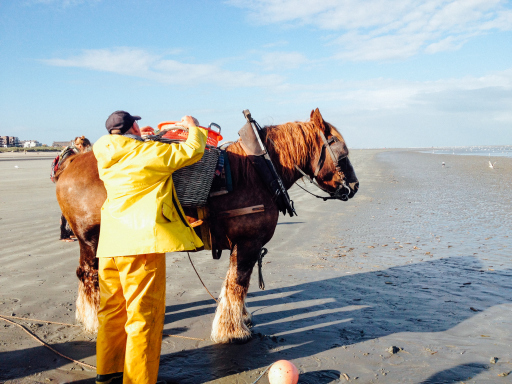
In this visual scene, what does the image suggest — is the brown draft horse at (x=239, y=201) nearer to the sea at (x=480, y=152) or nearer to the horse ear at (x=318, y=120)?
the horse ear at (x=318, y=120)

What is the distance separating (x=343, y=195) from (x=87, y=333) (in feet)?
10.3

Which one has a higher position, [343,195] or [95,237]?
[343,195]

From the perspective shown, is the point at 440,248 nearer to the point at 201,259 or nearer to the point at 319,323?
the point at 319,323

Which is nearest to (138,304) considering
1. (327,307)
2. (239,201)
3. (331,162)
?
(239,201)

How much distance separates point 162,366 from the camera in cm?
337

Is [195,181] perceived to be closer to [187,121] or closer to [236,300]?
[187,121]

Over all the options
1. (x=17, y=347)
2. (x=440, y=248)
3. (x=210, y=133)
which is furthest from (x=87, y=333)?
(x=440, y=248)

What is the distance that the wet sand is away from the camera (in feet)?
11.0

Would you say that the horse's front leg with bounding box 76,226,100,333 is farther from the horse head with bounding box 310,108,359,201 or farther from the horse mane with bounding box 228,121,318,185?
the horse head with bounding box 310,108,359,201

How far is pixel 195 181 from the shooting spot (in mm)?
3297

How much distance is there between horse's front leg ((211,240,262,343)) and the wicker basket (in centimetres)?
70

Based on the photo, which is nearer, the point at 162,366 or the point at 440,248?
the point at 162,366

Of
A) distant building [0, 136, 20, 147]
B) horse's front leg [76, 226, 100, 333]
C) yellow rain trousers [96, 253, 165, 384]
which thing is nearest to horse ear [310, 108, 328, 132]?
yellow rain trousers [96, 253, 165, 384]

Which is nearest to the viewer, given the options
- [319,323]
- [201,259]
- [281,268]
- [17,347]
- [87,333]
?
[17,347]
